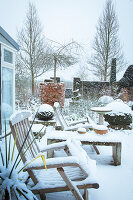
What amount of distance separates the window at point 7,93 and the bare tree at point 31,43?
719 centimetres

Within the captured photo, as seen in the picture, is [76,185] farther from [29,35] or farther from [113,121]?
[29,35]

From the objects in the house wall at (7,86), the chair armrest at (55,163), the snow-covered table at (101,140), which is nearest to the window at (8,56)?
the house wall at (7,86)

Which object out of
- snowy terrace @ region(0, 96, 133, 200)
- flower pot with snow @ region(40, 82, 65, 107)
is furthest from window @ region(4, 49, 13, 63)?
flower pot with snow @ region(40, 82, 65, 107)

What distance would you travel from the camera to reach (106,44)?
47.6 ft

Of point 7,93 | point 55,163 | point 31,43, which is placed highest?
point 31,43

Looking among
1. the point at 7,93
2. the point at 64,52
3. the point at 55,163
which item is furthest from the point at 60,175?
the point at 64,52

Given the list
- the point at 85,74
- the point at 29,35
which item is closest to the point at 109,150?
the point at 29,35

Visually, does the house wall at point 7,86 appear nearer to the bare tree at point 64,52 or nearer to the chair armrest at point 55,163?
the chair armrest at point 55,163

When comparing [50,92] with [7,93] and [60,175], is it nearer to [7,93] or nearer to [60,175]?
[7,93]

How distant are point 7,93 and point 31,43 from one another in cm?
859

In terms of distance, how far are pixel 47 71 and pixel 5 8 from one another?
5.49 m

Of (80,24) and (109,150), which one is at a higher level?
(80,24)

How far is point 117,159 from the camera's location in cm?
303

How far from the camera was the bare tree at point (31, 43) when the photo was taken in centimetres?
1217
